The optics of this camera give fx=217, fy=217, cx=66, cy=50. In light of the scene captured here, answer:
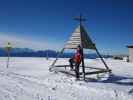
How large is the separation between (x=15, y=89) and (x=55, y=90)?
1974mm

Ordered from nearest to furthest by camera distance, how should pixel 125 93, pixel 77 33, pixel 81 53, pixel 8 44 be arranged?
1. pixel 125 93
2. pixel 81 53
3. pixel 77 33
4. pixel 8 44

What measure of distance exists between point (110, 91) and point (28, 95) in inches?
156

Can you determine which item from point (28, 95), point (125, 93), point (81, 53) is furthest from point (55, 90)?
point (81, 53)

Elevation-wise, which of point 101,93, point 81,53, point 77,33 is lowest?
point 101,93

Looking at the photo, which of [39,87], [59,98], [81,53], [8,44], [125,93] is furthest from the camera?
[8,44]

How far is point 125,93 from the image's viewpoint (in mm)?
10266

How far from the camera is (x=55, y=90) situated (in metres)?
10.7

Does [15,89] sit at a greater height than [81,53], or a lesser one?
lesser

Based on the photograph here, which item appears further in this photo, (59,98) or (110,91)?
(110,91)

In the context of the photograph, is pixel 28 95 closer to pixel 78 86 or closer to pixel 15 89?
pixel 15 89

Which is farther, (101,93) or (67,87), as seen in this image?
(67,87)

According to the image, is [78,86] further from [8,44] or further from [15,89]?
[8,44]

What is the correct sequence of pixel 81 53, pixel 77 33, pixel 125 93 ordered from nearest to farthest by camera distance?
1. pixel 125 93
2. pixel 81 53
3. pixel 77 33

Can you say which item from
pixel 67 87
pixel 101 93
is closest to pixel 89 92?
pixel 101 93
